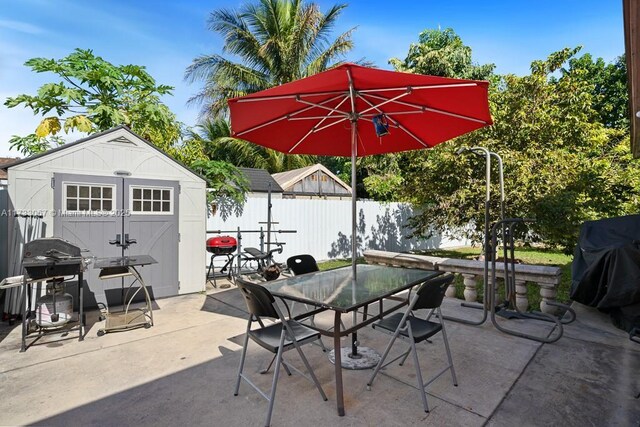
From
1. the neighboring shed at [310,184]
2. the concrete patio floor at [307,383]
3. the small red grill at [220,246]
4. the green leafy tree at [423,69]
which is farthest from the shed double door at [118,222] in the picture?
the neighboring shed at [310,184]

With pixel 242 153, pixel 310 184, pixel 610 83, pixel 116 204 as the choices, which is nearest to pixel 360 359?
pixel 116 204

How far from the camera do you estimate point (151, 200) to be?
496 centimetres

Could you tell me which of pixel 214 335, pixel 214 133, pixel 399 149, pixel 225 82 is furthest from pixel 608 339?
pixel 214 133

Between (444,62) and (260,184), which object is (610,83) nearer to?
(444,62)

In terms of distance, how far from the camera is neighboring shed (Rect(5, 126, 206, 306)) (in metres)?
4.14

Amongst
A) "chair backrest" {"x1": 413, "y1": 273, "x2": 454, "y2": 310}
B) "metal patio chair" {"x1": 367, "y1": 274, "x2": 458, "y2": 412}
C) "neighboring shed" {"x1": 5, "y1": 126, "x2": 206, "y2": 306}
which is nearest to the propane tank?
"neighboring shed" {"x1": 5, "y1": 126, "x2": 206, "y2": 306}

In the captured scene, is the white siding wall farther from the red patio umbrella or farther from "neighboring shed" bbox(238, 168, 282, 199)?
"neighboring shed" bbox(238, 168, 282, 199)

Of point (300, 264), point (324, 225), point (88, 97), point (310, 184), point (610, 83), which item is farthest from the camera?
Result: point (610, 83)

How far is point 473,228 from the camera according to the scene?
8.07 metres

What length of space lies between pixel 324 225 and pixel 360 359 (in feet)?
20.2

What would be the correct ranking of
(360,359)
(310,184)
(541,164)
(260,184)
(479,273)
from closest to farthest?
(360,359), (479,273), (541,164), (260,184), (310,184)

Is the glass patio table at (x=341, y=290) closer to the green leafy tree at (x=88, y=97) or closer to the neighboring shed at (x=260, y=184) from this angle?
the green leafy tree at (x=88, y=97)

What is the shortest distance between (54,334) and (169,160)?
2.69 m

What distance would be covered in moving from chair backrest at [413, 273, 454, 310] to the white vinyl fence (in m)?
5.44
